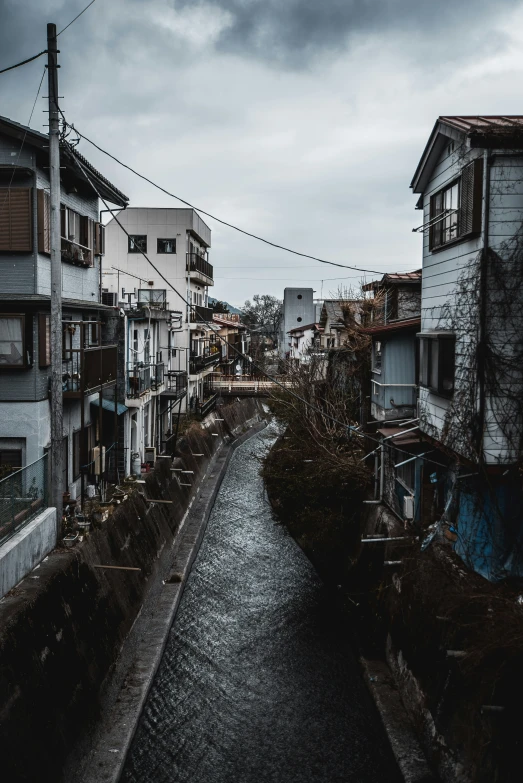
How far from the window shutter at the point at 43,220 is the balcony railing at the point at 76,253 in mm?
1576

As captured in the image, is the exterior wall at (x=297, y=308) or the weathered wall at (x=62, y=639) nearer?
the weathered wall at (x=62, y=639)

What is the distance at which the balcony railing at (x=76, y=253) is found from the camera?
57.0 feet

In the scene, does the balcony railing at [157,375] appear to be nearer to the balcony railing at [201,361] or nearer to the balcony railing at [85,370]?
the balcony railing at [85,370]

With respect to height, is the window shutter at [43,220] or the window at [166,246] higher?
the window at [166,246]

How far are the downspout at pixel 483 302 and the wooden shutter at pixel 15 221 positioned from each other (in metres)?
9.91

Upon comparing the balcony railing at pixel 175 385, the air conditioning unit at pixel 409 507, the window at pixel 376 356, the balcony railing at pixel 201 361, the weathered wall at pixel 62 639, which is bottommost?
the weathered wall at pixel 62 639

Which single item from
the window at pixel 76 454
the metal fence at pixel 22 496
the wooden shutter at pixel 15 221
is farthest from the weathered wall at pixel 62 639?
the wooden shutter at pixel 15 221

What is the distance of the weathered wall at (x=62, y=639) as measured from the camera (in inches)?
353

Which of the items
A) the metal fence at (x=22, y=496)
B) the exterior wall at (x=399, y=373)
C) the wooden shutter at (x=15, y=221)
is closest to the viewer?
the metal fence at (x=22, y=496)

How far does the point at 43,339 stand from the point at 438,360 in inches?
350

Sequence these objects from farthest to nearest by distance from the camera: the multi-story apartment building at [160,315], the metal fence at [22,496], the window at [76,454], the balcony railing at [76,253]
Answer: the multi-story apartment building at [160,315], the window at [76,454], the balcony railing at [76,253], the metal fence at [22,496]

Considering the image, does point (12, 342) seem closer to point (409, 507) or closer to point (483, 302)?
point (409, 507)

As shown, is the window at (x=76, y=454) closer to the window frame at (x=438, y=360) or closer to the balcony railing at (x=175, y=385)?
the window frame at (x=438, y=360)

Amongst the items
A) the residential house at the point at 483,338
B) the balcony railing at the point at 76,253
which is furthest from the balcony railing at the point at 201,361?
the residential house at the point at 483,338
